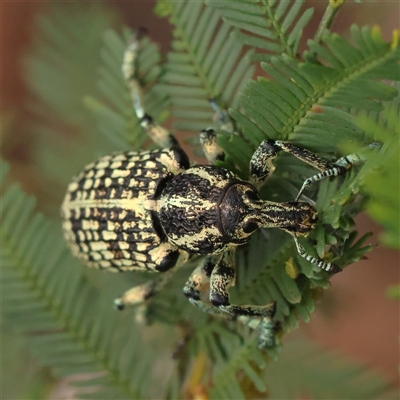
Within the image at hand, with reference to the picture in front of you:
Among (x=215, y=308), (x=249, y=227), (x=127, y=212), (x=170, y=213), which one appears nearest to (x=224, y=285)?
(x=215, y=308)

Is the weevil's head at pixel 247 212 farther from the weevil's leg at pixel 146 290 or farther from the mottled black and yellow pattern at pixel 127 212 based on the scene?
the weevil's leg at pixel 146 290

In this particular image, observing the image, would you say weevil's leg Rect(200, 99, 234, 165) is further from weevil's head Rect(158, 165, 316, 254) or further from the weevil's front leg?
the weevil's front leg

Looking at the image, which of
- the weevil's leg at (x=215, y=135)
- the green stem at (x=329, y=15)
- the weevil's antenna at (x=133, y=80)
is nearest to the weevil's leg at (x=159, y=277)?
the weevil's leg at (x=215, y=135)

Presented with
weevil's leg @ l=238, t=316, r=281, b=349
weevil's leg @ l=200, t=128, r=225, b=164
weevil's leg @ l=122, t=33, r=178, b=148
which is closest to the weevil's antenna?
weevil's leg @ l=122, t=33, r=178, b=148

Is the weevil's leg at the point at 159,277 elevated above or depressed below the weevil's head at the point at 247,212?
below

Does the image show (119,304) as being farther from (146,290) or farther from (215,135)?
(215,135)

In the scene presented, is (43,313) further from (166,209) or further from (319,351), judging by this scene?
(319,351)
